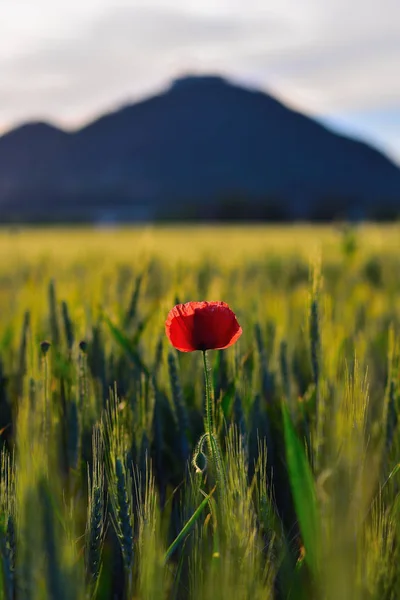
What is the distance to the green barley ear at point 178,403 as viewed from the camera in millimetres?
886

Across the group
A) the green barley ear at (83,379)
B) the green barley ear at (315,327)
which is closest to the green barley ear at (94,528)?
the green barley ear at (83,379)

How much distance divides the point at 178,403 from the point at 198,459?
0.14 metres

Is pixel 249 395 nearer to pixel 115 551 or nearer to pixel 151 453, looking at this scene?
pixel 151 453

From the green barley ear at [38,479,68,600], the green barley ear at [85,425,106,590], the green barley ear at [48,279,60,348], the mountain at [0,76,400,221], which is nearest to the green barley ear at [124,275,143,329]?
the green barley ear at [48,279,60,348]

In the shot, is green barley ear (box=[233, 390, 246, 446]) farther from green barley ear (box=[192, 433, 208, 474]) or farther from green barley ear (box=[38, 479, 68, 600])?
green barley ear (box=[38, 479, 68, 600])

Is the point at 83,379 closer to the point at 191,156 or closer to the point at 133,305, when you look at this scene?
the point at 133,305

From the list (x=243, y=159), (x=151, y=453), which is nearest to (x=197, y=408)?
(x=151, y=453)

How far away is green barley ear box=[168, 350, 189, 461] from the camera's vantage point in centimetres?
89

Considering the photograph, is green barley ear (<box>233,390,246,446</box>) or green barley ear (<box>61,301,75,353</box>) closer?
green barley ear (<box>233,390,246,446</box>)

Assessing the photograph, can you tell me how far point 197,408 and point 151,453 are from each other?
4.4 inches

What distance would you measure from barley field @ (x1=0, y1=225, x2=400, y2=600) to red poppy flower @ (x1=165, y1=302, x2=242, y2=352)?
0.06 m

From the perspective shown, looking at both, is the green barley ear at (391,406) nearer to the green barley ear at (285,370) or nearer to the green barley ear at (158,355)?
the green barley ear at (285,370)

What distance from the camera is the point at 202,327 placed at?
65 centimetres

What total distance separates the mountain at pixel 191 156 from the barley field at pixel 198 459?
69.1m
